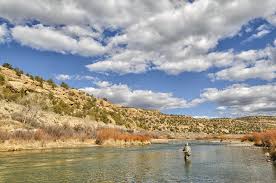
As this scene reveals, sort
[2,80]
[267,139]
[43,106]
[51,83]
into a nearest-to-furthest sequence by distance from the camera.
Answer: [267,139] → [43,106] → [2,80] → [51,83]

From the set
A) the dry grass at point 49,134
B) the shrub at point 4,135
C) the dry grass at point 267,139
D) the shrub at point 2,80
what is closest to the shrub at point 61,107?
the shrub at point 2,80

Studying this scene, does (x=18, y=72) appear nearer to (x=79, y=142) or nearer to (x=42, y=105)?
(x=42, y=105)

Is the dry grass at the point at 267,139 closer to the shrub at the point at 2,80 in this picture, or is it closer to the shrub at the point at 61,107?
the shrub at the point at 61,107

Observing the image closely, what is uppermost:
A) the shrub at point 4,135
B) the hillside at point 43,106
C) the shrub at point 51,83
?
the shrub at point 51,83

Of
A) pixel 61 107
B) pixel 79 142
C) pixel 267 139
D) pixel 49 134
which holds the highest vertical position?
pixel 61 107

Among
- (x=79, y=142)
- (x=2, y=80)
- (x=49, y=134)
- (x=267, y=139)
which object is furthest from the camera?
(x=2, y=80)

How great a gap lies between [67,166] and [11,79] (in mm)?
70825

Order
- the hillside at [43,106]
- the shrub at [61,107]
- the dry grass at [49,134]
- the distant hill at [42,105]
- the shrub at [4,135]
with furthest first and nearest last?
the shrub at [61,107], the distant hill at [42,105], the hillside at [43,106], the dry grass at [49,134], the shrub at [4,135]

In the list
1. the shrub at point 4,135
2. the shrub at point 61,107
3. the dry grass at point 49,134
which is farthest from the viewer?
the shrub at point 61,107

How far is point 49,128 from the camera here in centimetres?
6588

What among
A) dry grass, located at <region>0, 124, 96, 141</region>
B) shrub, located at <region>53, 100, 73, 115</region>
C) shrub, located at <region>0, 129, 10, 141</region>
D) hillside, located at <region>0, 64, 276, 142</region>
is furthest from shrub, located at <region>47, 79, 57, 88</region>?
shrub, located at <region>0, 129, 10, 141</region>

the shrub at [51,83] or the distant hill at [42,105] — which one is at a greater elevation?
the shrub at [51,83]

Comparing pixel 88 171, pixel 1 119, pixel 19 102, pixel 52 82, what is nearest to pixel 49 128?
pixel 1 119

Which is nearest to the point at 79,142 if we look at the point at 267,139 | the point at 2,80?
the point at 267,139
